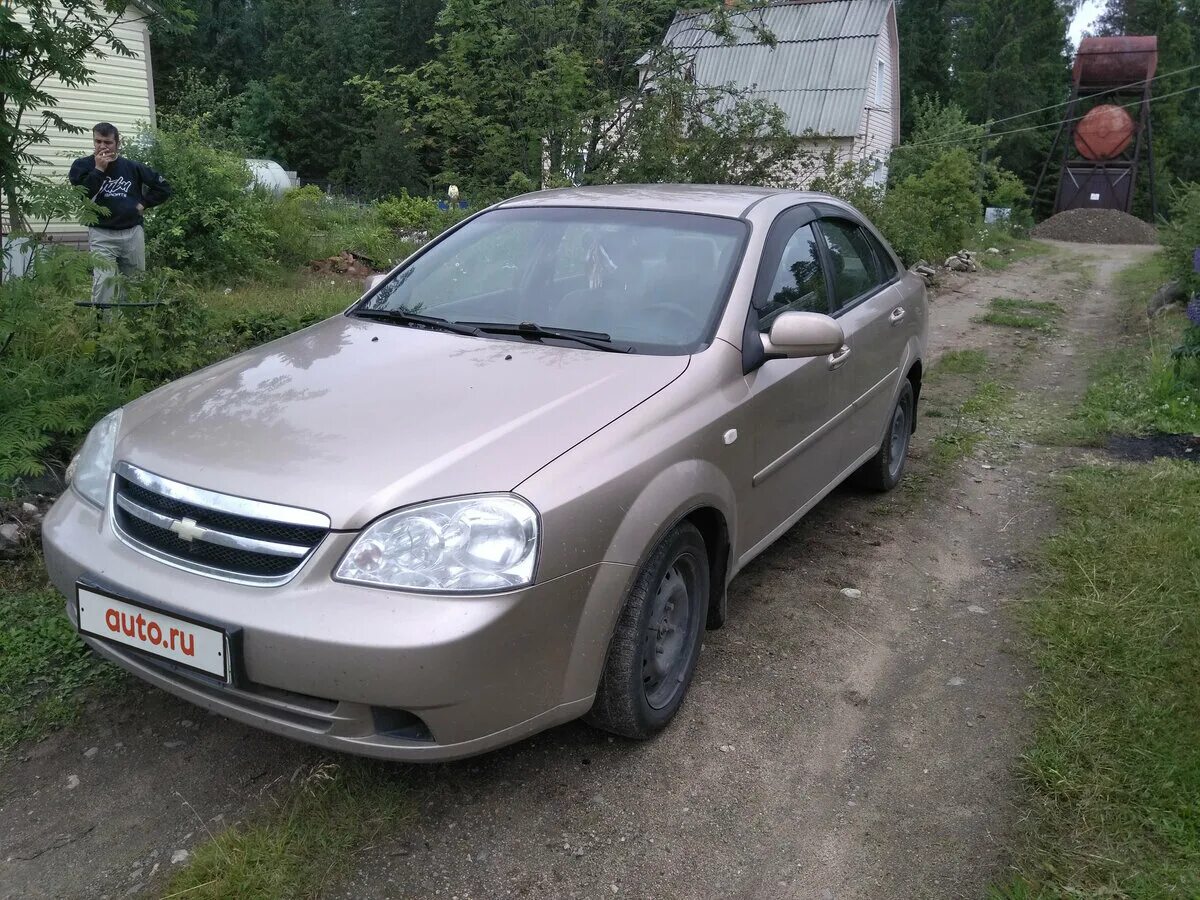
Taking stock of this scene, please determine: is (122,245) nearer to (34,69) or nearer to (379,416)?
(34,69)

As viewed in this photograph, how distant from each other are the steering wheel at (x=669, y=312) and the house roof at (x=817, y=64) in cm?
2598

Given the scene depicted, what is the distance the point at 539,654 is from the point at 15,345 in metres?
3.58

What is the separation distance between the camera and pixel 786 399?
3.50 metres

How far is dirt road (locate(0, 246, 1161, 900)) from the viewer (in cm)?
245

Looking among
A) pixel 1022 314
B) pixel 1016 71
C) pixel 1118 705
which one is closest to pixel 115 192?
pixel 1118 705

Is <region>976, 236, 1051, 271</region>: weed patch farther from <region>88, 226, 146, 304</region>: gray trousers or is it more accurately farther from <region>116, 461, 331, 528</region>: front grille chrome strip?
<region>116, 461, 331, 528</region>: front grille chrome strip

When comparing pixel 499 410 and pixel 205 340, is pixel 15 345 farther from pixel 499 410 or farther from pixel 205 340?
pixel 499 410

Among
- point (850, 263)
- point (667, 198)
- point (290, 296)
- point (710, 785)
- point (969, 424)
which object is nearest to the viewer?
point (710, 785)

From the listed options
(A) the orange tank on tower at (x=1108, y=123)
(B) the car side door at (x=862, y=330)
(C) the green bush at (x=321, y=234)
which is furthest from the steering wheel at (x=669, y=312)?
(A) the orange tank on tower at (x=1108, y=123)

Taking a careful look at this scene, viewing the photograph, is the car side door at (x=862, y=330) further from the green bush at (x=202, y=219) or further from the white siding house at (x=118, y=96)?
the white siding house at (x=118, y=96)

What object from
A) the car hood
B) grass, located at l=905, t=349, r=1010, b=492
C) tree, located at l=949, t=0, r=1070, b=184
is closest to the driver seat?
the car hood

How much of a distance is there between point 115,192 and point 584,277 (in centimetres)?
554

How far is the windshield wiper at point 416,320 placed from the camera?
134 inches

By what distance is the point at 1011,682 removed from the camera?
3393mm
